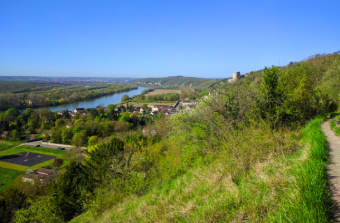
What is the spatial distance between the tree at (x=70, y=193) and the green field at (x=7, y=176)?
13455 millimetres

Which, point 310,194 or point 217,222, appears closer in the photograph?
point 310,194

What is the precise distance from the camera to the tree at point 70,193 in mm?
11422

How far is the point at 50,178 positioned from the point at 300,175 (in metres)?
22.2

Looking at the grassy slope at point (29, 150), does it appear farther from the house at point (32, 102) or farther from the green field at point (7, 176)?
the house at point (32, 102)

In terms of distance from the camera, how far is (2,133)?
1641 inches

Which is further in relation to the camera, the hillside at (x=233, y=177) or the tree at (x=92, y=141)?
the tree at (x=92, y=141)

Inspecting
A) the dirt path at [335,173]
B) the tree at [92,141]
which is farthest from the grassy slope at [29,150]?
the dirt path at [335,173]

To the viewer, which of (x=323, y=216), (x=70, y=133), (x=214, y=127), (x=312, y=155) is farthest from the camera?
(x=70, y=133)

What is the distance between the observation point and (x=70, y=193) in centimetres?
1214

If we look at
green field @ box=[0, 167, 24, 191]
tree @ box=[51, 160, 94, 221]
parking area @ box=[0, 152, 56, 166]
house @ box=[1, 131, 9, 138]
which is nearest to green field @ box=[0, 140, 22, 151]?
house @ box=[1, 131, 9, 138]

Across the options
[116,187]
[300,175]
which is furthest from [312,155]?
[116,187]

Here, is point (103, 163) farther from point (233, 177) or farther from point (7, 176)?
point (7, 176)

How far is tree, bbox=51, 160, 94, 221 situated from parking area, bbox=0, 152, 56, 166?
19.3 metres

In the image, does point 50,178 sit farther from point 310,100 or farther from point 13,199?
point 310,100
